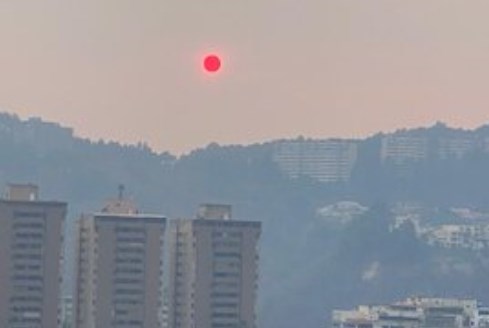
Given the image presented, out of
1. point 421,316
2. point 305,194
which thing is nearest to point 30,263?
point 421,316

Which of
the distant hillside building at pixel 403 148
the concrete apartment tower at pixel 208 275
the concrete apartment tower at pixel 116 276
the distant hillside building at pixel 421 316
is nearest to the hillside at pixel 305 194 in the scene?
the distant hillside building at pixel 403 148

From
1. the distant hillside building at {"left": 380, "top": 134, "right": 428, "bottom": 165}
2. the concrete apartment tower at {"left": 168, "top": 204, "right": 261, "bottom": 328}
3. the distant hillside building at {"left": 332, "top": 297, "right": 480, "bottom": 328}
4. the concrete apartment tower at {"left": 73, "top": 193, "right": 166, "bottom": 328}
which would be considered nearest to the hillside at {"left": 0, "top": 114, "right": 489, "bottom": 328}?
the distant hillside building at {"left": 380, "top": 134, "right": 428, "bottom": 165}

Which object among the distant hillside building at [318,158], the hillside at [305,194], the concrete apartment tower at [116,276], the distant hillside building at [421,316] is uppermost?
the distant hillside building at [318,158]

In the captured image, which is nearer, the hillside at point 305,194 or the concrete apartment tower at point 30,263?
the concrete apartment tower at point 30,263

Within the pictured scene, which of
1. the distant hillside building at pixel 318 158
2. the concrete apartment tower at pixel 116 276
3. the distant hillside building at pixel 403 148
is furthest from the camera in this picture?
the distant hillside building at pixel 403 148

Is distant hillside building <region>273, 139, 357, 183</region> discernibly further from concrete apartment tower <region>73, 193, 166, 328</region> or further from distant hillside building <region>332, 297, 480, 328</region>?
concrete apartment tower <region>73, 193, 166, 328</region>

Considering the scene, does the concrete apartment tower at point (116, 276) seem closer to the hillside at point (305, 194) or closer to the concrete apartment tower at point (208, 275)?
the concrete apartment tower at point (208, 275)

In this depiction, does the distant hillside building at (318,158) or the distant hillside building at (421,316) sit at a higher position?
the distant hillside building at (318,158)

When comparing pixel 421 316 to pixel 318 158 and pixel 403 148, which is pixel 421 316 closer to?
pixel 403 148
